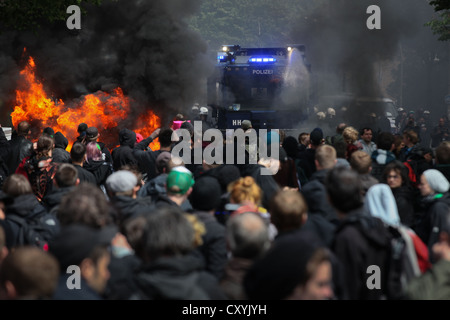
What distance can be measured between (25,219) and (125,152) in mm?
3401

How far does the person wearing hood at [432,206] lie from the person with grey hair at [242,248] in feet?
7.02

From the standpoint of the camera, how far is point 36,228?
15.8 feet

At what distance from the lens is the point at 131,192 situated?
17.0 ft

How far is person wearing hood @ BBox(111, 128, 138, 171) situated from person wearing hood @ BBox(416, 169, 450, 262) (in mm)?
4107

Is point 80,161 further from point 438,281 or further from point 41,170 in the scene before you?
point 438,281

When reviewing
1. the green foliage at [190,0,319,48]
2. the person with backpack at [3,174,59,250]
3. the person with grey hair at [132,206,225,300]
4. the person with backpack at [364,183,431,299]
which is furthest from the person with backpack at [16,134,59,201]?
the green foliage at [190,0,319,48]

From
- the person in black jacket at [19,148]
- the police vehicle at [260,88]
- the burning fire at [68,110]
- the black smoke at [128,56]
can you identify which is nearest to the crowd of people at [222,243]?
the person in black jacket at [19,148]

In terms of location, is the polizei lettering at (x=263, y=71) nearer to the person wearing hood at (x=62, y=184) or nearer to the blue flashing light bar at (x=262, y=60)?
the blue flashing light bar at (x=262, y=60)

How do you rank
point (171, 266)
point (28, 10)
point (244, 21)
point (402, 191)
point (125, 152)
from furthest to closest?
point (244, 21) → point (28, 10) → point (125, 152) → point (402, 191) → point (171, 266)

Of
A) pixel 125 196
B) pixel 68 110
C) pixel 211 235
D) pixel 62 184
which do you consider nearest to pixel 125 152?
pixel 62 184

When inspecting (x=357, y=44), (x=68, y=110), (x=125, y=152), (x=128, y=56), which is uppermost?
(x=357, y=44)
